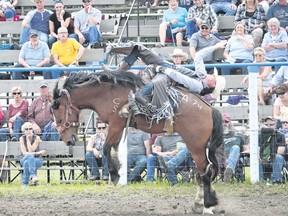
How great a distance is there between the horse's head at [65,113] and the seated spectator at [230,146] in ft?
9.69

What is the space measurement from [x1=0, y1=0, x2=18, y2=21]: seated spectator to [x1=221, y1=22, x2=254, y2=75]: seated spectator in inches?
207

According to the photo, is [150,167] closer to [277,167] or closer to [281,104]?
[277,167]

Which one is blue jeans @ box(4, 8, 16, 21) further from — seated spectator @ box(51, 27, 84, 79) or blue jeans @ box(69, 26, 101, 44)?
seated spectator @ box(51, 27, 84, 79)

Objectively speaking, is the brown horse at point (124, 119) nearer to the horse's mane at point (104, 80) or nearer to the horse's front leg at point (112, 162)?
the horse's mane at point (104, 80)

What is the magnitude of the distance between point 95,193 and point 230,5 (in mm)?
6557

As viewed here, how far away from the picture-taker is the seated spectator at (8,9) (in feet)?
61.7

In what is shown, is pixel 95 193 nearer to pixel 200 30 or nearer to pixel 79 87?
pixel 79 87

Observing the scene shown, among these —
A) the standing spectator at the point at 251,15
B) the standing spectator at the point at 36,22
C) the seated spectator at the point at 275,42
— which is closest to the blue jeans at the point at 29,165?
the standing spectator at the point at 36,22

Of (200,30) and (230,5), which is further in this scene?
(230,5)

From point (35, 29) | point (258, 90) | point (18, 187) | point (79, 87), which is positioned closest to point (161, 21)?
point (35, 29)

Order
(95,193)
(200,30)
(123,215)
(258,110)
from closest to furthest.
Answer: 1. (123,215)
2. (95,193)
3. (258,110)
4. (200,30)

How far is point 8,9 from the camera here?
744 inches

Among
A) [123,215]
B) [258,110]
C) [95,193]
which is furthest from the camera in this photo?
[258,110]

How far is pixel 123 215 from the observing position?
35.8 ft
